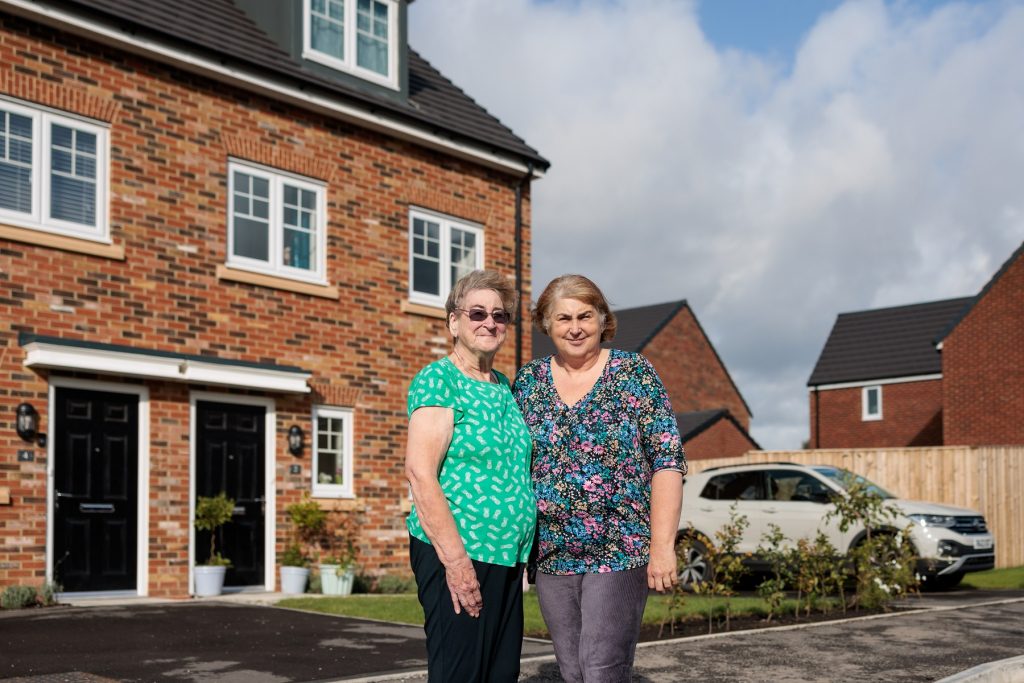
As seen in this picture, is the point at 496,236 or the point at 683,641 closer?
the point at 683,641

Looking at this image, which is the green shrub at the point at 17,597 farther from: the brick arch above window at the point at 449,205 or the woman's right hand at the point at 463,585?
the woman's right hand at the point at 463,585

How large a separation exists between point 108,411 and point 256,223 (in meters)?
3.06

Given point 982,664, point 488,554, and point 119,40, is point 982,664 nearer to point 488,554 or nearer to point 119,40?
point 488,554

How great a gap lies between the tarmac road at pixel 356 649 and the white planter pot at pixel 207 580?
1.68 m

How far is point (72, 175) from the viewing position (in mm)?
11625

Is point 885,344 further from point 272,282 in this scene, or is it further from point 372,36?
point 272,282

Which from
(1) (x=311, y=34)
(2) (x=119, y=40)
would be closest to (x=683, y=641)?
(2) (x=119, y=40)

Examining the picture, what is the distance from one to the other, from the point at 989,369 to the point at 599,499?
25426 mm

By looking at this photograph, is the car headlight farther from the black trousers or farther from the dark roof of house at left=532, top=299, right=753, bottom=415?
the dark roof of house at left=532, top=299, right=753, bottom=415

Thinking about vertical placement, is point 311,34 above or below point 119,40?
above

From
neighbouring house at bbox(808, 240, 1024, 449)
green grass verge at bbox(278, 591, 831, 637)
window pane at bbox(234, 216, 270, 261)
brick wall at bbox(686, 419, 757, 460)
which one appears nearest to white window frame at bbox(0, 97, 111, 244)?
window pane at bbox(234, 216, 270, 261)

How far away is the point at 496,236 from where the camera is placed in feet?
54.0

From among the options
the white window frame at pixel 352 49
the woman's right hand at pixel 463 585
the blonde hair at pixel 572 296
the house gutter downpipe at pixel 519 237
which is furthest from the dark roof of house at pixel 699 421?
the woman's right hand at pixel 463 585

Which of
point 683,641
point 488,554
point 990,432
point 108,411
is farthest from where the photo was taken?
point 990,432
